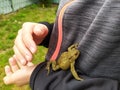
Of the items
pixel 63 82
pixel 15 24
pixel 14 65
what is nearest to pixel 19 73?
pixel 14 65

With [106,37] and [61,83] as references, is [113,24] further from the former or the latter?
[61,83]

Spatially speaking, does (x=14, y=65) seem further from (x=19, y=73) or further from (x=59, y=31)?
(x=59, y=31)

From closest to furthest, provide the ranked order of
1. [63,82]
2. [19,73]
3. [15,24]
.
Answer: [63,82]
[19,73]
[15,24]

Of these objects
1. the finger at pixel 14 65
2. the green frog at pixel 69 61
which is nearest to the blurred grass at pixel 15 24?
the finger at pixel 14 65

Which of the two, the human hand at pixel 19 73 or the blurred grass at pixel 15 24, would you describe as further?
the blurred grass at pixel 15 24

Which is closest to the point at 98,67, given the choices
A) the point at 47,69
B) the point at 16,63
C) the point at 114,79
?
the point at 114,79

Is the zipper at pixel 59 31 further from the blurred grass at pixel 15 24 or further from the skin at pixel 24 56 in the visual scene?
the blurred grass at pixel 15 24
